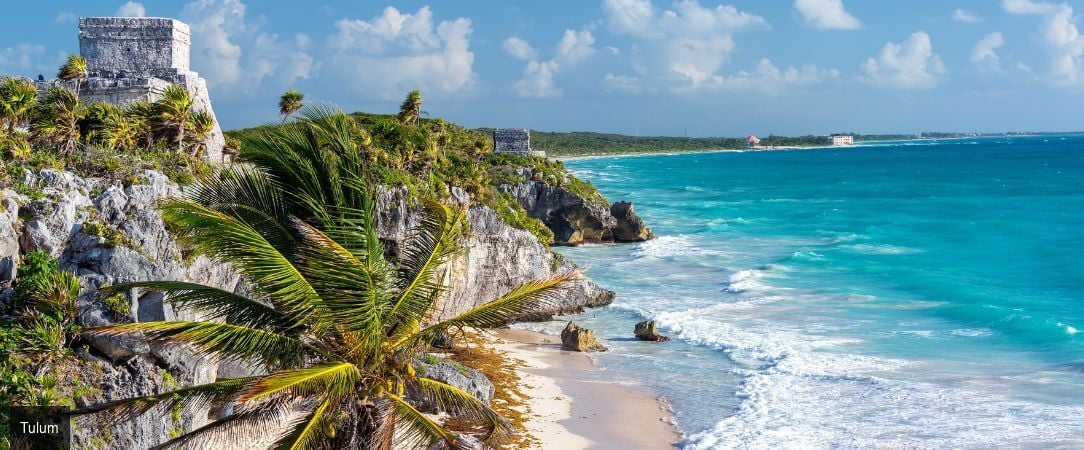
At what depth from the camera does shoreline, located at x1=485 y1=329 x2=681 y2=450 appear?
55.2 feet

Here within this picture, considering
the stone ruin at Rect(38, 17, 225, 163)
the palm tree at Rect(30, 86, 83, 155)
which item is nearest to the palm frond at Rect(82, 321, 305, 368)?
the palm tree at Rect(30, 86, 83, 155)

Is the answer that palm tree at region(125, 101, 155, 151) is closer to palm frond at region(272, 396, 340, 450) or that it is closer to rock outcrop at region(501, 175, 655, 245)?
palm frond at region(272, 396, 340, 450)

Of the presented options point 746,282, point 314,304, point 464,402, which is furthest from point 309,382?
point 746,282

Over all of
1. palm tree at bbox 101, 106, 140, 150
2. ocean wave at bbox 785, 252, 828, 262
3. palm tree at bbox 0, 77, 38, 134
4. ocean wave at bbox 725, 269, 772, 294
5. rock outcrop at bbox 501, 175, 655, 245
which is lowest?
ocean wave at bbox 725, 269, 772, 294

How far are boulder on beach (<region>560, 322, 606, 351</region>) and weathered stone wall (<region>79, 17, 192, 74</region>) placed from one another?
46.2ft

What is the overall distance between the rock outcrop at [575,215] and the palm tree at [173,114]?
2549 cm

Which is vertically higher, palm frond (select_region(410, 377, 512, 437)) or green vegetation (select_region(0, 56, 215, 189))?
green vegetation (select_region(0, 56, 215, 189))

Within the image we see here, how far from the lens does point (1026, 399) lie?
63.0 feet

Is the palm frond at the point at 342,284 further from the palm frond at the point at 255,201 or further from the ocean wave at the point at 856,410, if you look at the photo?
the ocean wave at the point at 856,410

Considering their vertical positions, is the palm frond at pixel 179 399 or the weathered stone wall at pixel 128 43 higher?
the weathered stone wall at pixel 128 43

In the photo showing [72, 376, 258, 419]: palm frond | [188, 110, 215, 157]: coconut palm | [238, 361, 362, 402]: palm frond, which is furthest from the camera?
[188, 110, 215, 157]: coconut palm

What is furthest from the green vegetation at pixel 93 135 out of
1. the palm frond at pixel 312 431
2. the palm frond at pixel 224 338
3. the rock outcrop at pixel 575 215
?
the rock outcrop at pixel 575 215

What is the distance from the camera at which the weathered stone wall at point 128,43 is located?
26984 mm

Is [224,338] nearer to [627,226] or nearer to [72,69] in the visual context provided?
[72,69]
